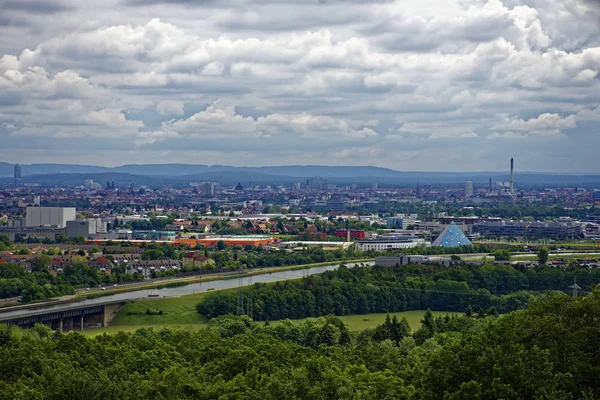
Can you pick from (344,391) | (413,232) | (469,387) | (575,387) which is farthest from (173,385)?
(413,232)

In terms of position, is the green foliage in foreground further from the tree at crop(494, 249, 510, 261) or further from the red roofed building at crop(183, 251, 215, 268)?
the tree at crop(494, 249, 510, 261)

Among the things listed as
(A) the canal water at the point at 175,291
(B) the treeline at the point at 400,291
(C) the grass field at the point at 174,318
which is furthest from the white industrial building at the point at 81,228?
(C) the grass field at the point at 174,318

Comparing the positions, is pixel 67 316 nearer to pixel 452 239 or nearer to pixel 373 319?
pixel 373 319

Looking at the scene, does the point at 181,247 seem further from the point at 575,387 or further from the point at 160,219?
the point at 575,387

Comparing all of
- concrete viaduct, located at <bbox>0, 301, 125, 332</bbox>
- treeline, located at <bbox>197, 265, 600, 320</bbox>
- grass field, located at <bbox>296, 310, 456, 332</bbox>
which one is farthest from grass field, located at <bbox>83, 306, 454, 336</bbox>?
treeline, located at <bbox>197, 265, 600, 320</bbox>

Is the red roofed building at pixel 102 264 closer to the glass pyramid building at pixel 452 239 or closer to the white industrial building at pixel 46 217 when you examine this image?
the glass pyramid building at pixel 452 239
